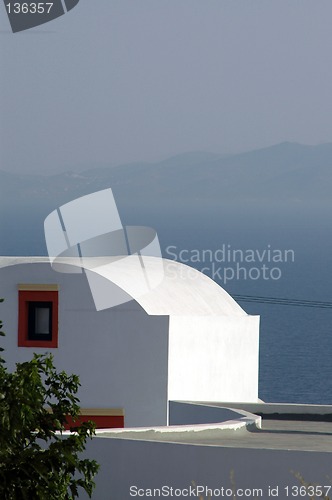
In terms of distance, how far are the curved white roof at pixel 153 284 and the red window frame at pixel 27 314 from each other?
1.86 ft

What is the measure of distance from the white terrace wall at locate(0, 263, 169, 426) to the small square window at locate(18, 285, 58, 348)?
1.42 feet

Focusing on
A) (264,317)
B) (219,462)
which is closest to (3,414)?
(219,462)

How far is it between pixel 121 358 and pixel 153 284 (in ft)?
7.94

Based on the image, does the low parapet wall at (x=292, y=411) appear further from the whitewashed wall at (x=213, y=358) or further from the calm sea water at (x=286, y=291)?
the calm sea water at (x=286, y=291)

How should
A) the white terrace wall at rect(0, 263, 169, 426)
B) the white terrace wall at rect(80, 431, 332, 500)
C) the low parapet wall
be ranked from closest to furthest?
the white terrace wall at rect(80, 431, 332, 500) → the low parapet wall → the white terrace wall at rect(0, 263, 169, 426)

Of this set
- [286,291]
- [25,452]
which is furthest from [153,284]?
[286,291]

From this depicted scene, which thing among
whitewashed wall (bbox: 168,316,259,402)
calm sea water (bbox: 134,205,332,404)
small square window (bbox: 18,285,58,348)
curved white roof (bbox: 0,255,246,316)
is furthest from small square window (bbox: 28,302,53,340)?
calm sea water (bbox: 134,205,332,404)

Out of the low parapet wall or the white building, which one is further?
the white building

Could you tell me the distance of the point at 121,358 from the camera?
27.4m

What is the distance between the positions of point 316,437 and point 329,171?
147501mm

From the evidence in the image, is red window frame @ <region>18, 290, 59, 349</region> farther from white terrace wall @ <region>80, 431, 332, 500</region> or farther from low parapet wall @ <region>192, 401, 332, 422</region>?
Answer: white terrace wall @ <region>80, 431, 332, 500</region>

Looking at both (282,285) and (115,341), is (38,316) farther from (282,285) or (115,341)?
(282,285)

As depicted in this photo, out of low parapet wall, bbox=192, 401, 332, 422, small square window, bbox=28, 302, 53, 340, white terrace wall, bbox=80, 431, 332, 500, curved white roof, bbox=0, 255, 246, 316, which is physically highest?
curved white roof, bbox=0, 255, 246, 316

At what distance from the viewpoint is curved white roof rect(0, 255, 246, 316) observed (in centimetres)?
2760
